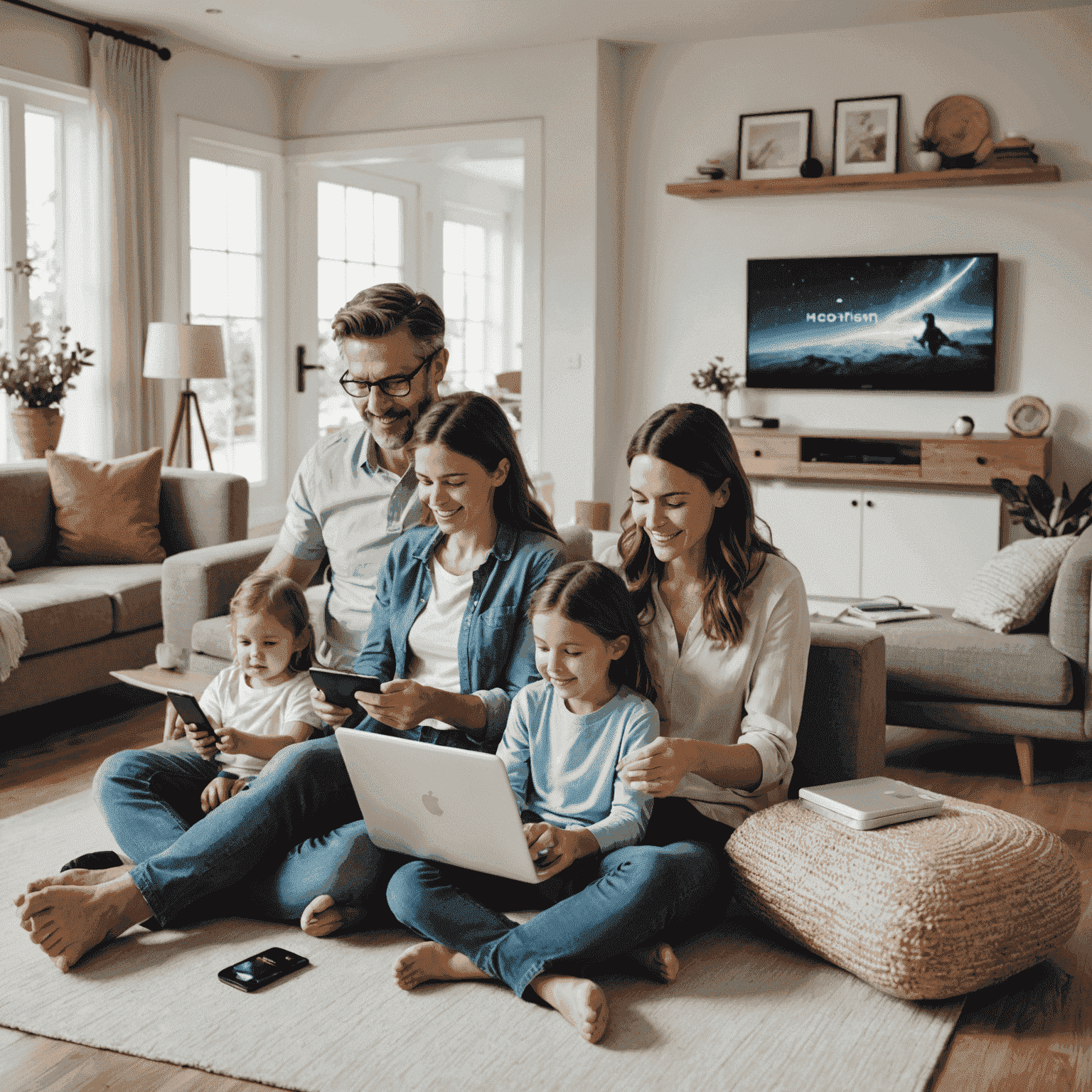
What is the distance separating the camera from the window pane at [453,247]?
834 cm

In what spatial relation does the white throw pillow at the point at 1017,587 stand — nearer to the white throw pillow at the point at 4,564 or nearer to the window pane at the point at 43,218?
the white throw pillow at the point at 4,564

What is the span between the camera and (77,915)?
6.55ft

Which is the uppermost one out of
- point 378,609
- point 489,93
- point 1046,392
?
point 489,93

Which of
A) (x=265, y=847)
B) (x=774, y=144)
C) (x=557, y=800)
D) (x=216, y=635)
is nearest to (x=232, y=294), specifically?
(x=774, y=144)

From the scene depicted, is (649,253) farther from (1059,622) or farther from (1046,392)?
(1059,622)

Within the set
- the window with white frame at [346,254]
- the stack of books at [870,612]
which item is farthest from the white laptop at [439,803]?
the window with white frame at [346,254]

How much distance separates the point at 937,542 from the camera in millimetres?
5449

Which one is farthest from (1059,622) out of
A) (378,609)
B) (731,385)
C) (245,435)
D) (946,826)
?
(245,435)

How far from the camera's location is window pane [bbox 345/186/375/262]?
23.9 ft

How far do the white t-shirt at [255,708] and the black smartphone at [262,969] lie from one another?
0.44 meters

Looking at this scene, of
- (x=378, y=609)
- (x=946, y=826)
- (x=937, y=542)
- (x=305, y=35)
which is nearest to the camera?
(x=946, y=826)

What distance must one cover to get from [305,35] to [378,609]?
439cm

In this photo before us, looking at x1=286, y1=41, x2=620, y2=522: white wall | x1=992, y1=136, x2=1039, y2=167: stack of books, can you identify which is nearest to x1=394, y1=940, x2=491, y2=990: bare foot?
x1=286, y1=41, x2=620, y2=522: white wall

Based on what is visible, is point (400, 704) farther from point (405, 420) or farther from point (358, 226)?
point (358, 226)
